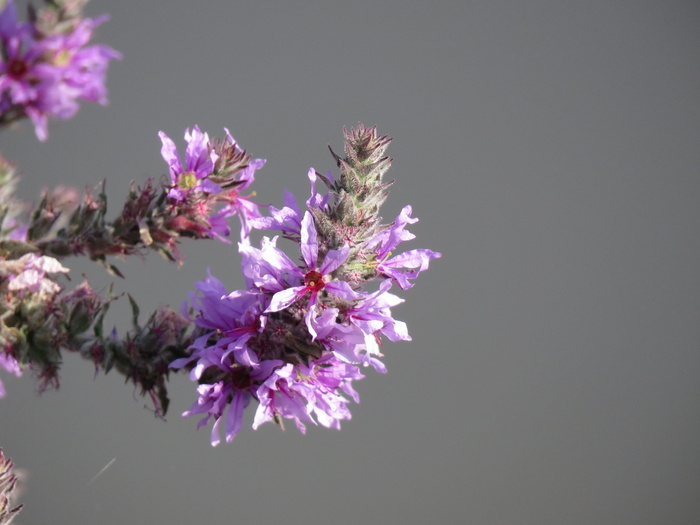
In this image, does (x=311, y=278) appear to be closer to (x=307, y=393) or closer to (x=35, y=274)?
(x=307, y=393)

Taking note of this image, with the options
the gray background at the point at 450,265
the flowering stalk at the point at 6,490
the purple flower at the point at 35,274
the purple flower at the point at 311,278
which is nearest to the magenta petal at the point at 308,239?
the purple flower at the point at 311,278

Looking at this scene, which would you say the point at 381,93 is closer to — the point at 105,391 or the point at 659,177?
the point at 659,177

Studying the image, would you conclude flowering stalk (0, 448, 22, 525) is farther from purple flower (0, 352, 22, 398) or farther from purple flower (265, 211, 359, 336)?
purple flower (265, 211, 359, 336)

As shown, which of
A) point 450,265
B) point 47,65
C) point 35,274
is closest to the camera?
point 47,65

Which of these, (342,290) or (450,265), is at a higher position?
(450,265)

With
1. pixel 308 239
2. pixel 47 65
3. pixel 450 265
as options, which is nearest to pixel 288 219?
pixel 308 239

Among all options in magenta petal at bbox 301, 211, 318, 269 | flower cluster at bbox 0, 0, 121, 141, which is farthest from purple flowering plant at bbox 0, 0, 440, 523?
flower cluster at bbox 0, 0, 121, 141

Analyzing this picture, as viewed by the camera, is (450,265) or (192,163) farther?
(450,265)

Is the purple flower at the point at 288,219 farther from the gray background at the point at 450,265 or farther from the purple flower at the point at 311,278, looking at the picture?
the gray background at the point at 450,265
